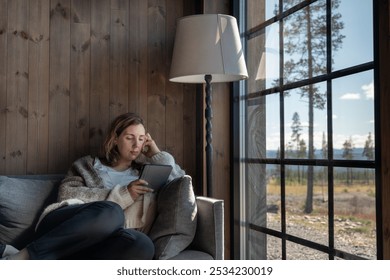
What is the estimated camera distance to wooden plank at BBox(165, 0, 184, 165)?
330 centimetres

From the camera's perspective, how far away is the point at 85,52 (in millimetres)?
3148

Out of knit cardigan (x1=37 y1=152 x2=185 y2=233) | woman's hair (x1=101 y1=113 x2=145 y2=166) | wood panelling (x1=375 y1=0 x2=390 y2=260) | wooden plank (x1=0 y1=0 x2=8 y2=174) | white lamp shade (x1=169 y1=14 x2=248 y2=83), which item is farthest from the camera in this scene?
wooden plank (x1=0 y1=0 x2=8 y2=174)

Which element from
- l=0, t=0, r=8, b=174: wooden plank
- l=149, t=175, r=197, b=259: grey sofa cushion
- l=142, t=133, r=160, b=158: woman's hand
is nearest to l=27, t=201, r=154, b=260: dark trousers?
l=149, t=175, r=197, b=259: grey sofa cushion

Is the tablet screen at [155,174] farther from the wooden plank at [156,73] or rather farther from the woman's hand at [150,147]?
the wooden plank at [156,73]

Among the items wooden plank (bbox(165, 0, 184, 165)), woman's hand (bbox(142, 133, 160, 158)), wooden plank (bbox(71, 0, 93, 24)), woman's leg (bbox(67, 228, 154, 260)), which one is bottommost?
woman's leg (bbox(67, 228, 154, 260))

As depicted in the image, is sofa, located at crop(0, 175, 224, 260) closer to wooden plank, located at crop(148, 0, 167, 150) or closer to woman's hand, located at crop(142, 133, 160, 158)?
woman's hand, located at crop(142, 133, 160, 158)

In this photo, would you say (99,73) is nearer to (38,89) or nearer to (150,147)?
(38,89)

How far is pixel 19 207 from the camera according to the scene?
2.59m

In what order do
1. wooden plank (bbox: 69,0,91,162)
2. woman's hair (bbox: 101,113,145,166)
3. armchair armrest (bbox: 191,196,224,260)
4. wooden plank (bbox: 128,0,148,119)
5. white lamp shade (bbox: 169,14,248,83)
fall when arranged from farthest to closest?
wooden plank (bbox: 128,0,148,119) < wooden plank (bbox: 69,0,91,162) < woman's hair (bbox: 101,113,145,166) < white lamp shade (bbox: 169,14,248,83) < armchair armrest (bbox: 191,196,224,260)

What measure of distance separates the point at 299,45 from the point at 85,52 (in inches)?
52.0

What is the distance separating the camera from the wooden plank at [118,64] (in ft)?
10.5

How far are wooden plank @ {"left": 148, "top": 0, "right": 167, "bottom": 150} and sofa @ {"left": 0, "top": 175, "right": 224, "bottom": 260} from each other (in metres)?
0.78
